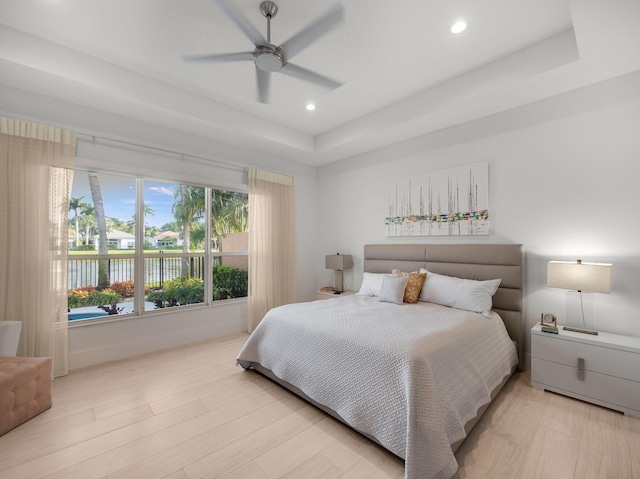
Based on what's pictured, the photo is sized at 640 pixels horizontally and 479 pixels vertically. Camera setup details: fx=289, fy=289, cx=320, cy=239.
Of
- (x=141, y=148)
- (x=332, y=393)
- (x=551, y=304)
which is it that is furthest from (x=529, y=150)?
(x=141, y=148)

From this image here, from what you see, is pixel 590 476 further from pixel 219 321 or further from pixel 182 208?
pixel 182 208

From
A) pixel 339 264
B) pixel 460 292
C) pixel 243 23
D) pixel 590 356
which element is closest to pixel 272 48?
pixel 243 23

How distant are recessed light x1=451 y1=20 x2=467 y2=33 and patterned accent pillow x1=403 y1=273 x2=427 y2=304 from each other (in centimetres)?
228

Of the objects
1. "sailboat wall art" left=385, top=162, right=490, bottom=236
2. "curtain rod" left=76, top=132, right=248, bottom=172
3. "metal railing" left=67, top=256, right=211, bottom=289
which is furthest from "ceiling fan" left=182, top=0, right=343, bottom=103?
"metal railing" left=67, top=256, right=211, bottom=289

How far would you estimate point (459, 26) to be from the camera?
2.17m

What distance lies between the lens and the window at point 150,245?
10.2ft

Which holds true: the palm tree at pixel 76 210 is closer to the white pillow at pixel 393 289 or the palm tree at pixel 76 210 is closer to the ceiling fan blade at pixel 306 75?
the ceiling fan blade at pixel 306 75

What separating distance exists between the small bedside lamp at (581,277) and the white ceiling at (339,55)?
1588 millimetres

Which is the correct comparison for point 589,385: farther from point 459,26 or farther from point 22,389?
point 22,389

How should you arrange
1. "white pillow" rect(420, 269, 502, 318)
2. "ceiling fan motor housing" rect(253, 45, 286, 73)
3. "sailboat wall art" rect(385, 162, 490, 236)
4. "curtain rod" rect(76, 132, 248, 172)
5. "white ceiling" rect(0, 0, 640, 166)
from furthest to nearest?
1. "sailboat wall art" rect(385, 162, 490, 236)
2. "curtain rod" rect(76, 132, 248, 172)
3. "white pillow" rect(420, 269, 502, 318)
4. "white ceiling" rect(0, 0, 640, 166)
5. "ceiling fan motor housing" rect(253, 45, 286, 73)

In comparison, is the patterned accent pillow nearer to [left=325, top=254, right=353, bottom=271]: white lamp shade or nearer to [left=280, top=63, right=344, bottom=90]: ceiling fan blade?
[left=325, top=254, right=353, bottom=271]: white lamp shade

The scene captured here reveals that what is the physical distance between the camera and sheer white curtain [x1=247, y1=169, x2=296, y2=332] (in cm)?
419

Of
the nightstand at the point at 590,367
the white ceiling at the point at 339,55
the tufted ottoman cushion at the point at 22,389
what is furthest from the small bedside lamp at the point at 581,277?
the tufted ottoman cushion at the point at 22,389

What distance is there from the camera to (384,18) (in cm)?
212
